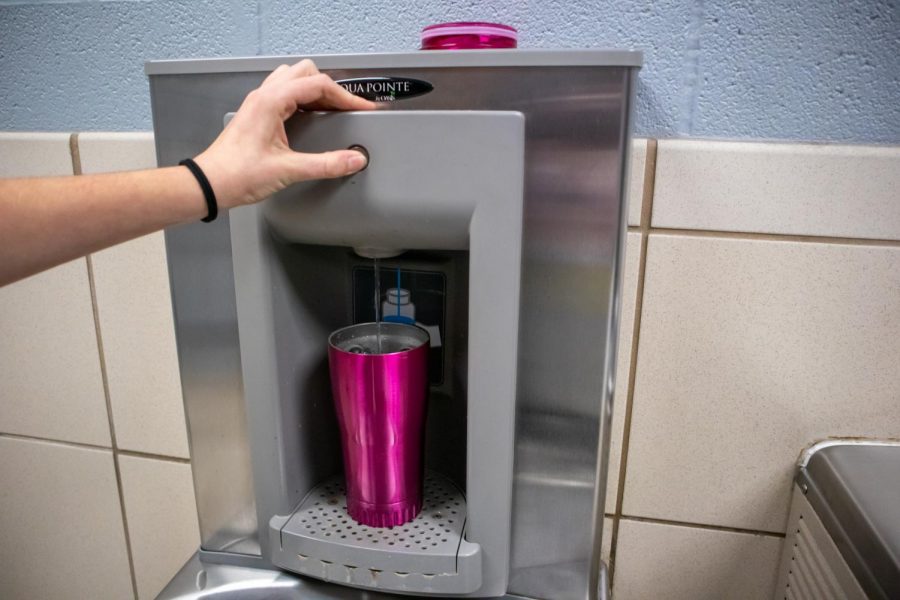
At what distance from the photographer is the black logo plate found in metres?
0.47

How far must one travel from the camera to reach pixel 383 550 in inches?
20.0

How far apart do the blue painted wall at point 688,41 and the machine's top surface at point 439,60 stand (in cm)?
14

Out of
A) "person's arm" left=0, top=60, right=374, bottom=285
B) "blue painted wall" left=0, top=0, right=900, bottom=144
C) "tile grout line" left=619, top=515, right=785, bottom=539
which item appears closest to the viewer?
"person's arm" left=0, top=60, right=374, bottom=285

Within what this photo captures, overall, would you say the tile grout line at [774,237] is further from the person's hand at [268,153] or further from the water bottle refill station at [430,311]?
the person's hand at [268,153]

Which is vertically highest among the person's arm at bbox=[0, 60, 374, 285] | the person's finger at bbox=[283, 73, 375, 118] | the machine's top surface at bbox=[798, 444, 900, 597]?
the person's finger at bbox=[283, 73, 375, 118]

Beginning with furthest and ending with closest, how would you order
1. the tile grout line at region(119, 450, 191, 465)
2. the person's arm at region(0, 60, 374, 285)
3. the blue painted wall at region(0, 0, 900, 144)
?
Answer: the tile grout line at region(119, 450, 191, 465), the blue painted wall at region(0, 0, 900, 144), the person's arm at region(0, 60, 374, 285)

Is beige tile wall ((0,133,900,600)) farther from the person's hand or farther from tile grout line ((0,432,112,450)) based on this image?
the person's hand

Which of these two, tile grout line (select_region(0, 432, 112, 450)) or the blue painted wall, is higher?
the blue painted wall

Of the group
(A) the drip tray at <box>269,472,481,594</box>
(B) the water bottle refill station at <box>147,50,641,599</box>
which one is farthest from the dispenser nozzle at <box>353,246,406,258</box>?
(A) the drip tray at <box>269,472,481,594</box>

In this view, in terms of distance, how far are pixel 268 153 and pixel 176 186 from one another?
66 mm

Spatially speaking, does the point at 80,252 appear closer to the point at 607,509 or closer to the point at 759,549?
the point at 607,509

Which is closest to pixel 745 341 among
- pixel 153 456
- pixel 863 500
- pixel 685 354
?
pixel 685 354

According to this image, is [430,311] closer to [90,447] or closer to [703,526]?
[703,526]

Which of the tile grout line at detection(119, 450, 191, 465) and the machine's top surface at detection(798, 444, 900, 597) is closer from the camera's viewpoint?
the machine's top surface at detection(798, 444, 900, 597)
